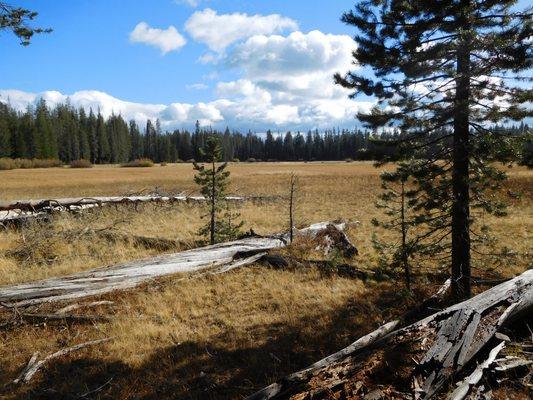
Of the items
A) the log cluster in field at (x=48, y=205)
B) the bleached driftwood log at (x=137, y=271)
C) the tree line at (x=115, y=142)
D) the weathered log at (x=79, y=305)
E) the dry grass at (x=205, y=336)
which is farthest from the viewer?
the tree line at (x=115, y=142)

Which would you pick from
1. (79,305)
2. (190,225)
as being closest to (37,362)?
(79,305)

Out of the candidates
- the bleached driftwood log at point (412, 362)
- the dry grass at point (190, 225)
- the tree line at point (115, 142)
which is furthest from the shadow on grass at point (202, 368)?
the tree line at point (115, 142)

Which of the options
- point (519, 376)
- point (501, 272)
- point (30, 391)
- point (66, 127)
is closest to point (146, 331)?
point (30, 391)

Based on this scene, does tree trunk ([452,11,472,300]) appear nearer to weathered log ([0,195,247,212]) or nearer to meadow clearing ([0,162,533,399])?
meadow clearing ([0,162,533,399])

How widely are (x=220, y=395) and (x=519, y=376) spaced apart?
3355 mm

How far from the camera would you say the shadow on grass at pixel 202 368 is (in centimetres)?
505

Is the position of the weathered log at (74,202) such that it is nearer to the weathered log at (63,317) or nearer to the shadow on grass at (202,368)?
the weathered log at (63,317)

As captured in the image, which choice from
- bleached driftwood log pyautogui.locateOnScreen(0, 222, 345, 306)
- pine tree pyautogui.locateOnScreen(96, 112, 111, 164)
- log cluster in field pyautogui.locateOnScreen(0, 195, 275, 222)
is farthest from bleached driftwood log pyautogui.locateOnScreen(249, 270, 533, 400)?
pine tree pyautogui.locateOnScreen(96, 112, 111, 164)

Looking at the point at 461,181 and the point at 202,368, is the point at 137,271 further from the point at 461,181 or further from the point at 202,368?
the point at 461,181

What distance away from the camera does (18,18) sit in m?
8.86

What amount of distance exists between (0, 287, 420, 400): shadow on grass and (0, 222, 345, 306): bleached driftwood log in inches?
82.0

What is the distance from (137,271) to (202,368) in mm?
4134

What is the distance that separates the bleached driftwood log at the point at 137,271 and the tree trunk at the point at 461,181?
5173 mm

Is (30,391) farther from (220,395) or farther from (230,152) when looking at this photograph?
(230,152)
